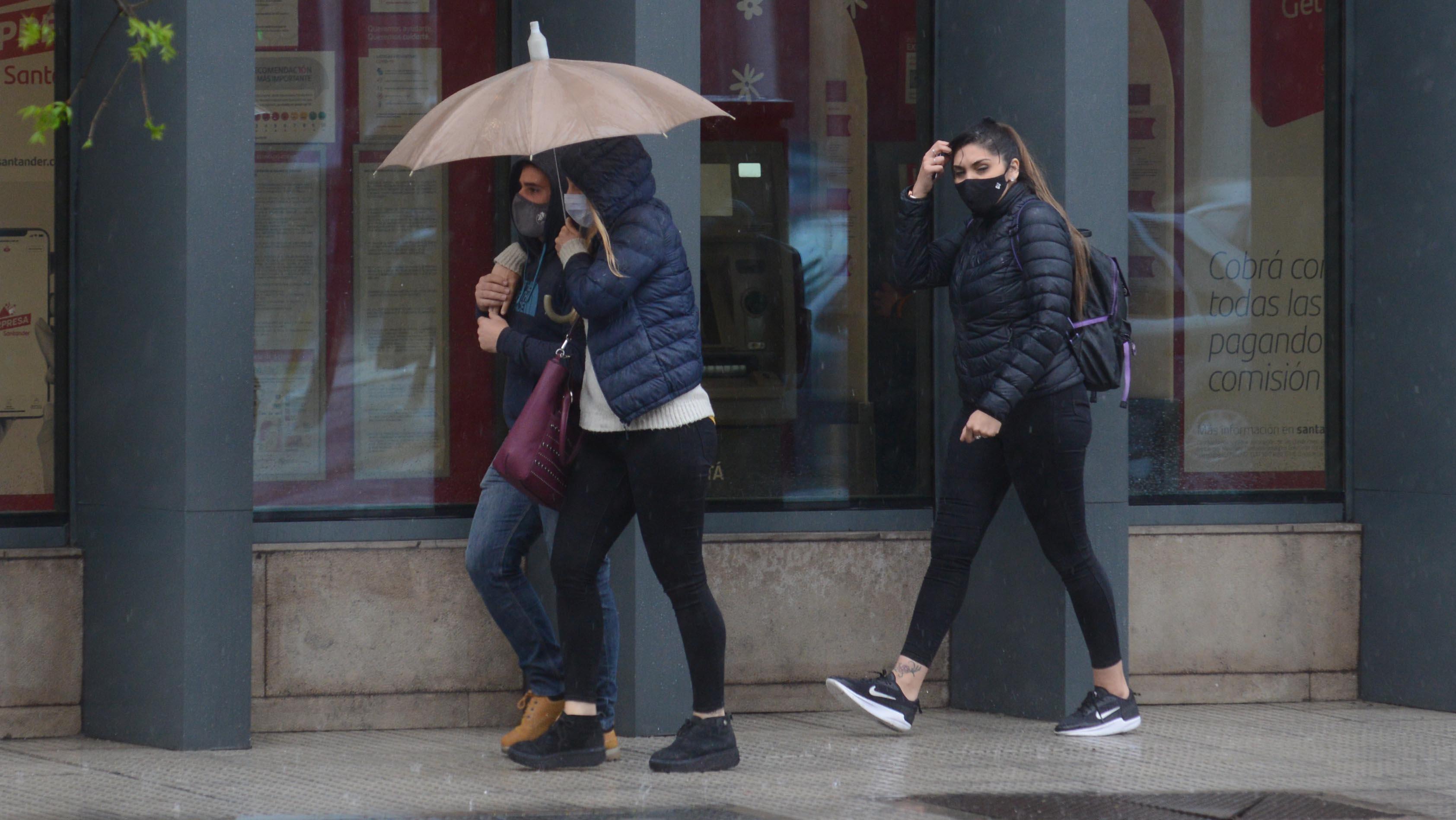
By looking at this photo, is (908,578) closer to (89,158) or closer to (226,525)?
(226,525)

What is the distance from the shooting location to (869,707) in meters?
5.80

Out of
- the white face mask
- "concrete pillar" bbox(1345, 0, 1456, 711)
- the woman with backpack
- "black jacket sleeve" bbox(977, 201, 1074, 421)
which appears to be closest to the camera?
the white face mask

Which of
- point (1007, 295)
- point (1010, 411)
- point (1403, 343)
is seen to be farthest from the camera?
point (1403, 343)

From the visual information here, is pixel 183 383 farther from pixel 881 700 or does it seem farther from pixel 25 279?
pixel 881 700

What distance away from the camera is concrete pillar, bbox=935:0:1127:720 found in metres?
6.18

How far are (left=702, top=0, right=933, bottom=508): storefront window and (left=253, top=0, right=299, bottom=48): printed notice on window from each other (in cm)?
161

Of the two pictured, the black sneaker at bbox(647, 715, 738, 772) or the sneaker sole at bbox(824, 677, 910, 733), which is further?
the sneaker sole at bbox(824, 677, 910, 733)

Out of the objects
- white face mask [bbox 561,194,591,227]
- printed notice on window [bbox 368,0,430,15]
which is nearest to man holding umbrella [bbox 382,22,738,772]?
white face mask [bbox 561,194,591,227]

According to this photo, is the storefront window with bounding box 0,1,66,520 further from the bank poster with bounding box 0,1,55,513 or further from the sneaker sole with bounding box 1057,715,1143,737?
the sneaker sole with bounding box 1057,715,1143,737

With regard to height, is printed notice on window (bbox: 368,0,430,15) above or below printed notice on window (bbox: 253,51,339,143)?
above

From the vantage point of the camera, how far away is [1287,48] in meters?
7.11

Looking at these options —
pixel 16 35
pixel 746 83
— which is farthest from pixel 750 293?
pixel 16 35

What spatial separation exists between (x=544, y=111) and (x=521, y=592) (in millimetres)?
1639

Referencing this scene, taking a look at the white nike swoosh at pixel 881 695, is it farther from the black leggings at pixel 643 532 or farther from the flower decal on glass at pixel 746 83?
the flower decal on glass at pixel 746 83
